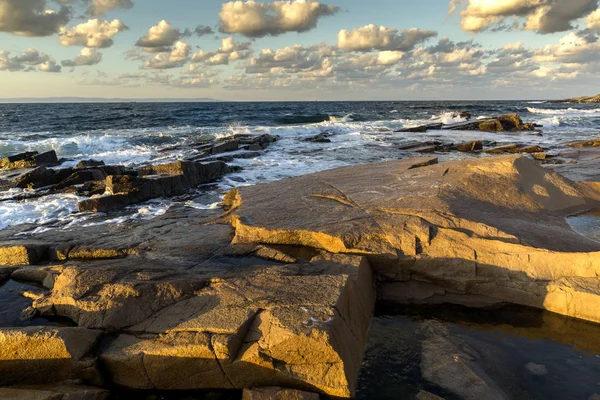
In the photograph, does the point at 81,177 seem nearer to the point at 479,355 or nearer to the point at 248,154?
the point at 248,154

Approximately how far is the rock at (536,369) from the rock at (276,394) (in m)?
2.32

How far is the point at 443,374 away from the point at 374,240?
7.04ft

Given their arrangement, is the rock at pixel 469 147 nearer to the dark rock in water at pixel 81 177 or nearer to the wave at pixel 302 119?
the dark rock in water at pixel 81 177

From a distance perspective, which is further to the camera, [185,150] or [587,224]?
[185,150]

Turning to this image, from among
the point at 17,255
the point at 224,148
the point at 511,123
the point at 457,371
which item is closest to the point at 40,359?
the point at 17,255

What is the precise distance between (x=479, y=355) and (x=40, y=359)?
14.6 feet

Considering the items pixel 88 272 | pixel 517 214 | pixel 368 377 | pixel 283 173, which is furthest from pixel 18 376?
pixel 283 173

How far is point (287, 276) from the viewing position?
A: 4.96 meters

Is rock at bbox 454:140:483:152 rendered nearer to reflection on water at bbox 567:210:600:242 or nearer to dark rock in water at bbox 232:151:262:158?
dark rock in water at bbox 232:151:262:158

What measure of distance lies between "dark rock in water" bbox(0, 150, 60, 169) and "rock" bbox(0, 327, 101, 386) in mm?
16333

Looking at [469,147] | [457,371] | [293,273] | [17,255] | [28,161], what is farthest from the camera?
[469,147]

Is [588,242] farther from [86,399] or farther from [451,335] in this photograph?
[86,399]

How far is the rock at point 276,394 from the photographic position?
368 centimetres

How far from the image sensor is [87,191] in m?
13.2
